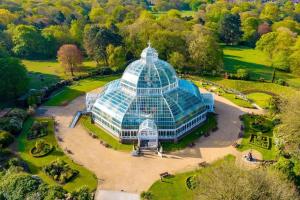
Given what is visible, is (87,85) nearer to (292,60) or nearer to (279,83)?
(279,83)

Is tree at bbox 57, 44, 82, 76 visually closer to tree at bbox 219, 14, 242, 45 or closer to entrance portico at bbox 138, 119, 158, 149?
entrance portico at bbox 138, 119, 158, 149

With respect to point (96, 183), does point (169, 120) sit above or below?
above

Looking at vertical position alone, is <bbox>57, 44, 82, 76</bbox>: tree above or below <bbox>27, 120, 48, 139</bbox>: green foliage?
above

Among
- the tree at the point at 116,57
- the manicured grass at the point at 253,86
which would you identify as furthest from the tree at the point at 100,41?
the manicured grass at the point at 253,86

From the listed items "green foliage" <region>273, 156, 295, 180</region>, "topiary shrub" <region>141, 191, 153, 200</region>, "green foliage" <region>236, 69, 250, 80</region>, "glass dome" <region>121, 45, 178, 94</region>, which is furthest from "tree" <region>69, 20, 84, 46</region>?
"green foliage" <region>273, 156, 295, 180</region>

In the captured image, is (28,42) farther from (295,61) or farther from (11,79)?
(295,61)

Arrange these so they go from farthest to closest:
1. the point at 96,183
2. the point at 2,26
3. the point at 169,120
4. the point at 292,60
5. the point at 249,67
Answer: the point at 2,26, the point at 249,67, the point at 292,60, the point at 169,120, the point at 96,183

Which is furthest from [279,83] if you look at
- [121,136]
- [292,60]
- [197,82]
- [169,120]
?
[121,136]

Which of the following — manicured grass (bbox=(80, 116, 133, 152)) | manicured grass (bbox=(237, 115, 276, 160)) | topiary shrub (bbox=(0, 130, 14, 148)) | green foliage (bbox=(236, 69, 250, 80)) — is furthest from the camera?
green foliage (bbox=(236, 69, 250, 80))
